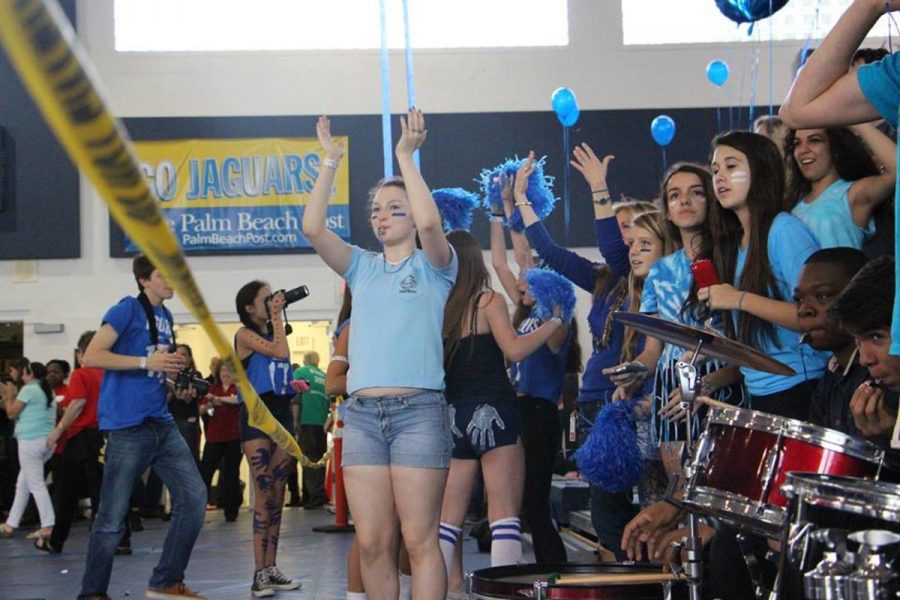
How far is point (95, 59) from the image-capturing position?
627 inches

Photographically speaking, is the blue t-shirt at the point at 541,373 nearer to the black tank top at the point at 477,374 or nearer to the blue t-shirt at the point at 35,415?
the black tank top at the point at 477,374

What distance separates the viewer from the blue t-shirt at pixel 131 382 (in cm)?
544

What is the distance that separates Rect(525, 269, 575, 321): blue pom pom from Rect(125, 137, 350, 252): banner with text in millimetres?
10384

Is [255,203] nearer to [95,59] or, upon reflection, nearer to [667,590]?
[95,59]

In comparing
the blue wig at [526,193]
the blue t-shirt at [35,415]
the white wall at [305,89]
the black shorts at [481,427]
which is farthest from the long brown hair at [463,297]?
the white wall at [305,89]

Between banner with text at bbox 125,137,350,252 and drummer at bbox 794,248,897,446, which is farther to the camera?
banner with text at bbox 125,137,350,252

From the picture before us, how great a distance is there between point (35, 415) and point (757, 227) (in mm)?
8101

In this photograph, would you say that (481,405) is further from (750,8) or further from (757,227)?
(750,8)

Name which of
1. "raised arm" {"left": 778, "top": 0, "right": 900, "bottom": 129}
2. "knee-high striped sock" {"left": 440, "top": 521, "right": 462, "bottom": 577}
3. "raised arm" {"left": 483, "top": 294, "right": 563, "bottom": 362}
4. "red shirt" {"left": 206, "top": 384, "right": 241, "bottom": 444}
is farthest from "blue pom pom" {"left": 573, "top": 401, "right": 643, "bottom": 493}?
"red shirt" {"left": 206, "top": 384, "right": 241, "bottom": 444}

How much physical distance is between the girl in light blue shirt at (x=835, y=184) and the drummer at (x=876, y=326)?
0.87 meters

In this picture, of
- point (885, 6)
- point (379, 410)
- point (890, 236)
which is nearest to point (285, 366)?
point (379, 410)

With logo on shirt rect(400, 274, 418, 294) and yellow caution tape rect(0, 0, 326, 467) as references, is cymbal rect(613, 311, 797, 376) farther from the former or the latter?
yellow caution tape rect(0, 0, 326, 467)

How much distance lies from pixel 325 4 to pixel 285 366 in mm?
10856

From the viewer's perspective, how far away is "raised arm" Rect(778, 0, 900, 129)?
2523 millimetres
